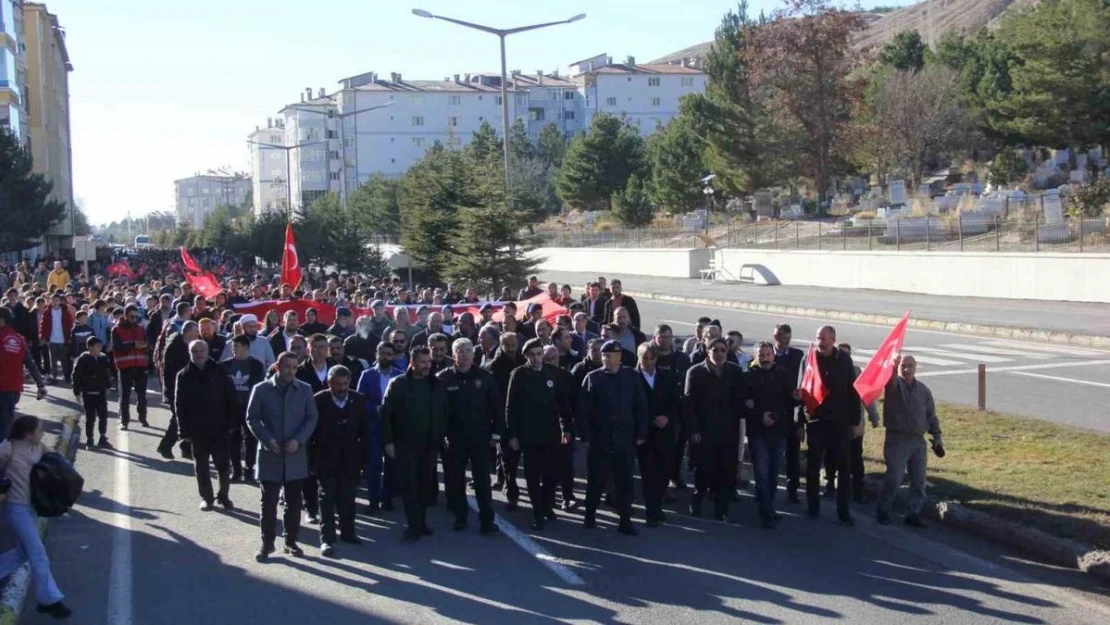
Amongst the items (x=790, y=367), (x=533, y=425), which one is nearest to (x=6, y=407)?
(x=533, y=425)

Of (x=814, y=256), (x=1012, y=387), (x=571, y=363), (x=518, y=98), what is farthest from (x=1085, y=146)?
(x=518, y=98)

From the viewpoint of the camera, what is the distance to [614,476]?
422 inches

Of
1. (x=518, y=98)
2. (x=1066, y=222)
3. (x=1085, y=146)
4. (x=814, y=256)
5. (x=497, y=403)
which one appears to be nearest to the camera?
(x=497, y=403)

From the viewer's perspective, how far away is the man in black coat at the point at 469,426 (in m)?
10.8

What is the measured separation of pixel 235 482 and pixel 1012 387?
12140mm

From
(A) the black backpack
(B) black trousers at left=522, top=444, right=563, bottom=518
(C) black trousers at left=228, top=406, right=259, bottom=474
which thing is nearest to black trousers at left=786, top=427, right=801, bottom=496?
(B) black trousers at left=522, top=444, right=563, bottom=518

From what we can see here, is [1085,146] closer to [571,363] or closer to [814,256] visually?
[814,256]

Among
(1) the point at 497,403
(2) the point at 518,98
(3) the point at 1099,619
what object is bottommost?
(3) the point at 1099,619

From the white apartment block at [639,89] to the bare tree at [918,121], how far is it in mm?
77776

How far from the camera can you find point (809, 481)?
36.7 ft

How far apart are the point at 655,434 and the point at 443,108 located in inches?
5076

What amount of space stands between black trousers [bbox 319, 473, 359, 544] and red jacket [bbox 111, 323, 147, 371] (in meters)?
6.86

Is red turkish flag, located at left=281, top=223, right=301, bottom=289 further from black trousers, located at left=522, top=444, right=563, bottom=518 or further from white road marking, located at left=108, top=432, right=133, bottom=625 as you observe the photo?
black trousers, located at left=522, top=444, right=563, bottom=518

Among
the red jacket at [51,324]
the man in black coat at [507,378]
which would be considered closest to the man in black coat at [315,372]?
the man in black coat at [507,378]
